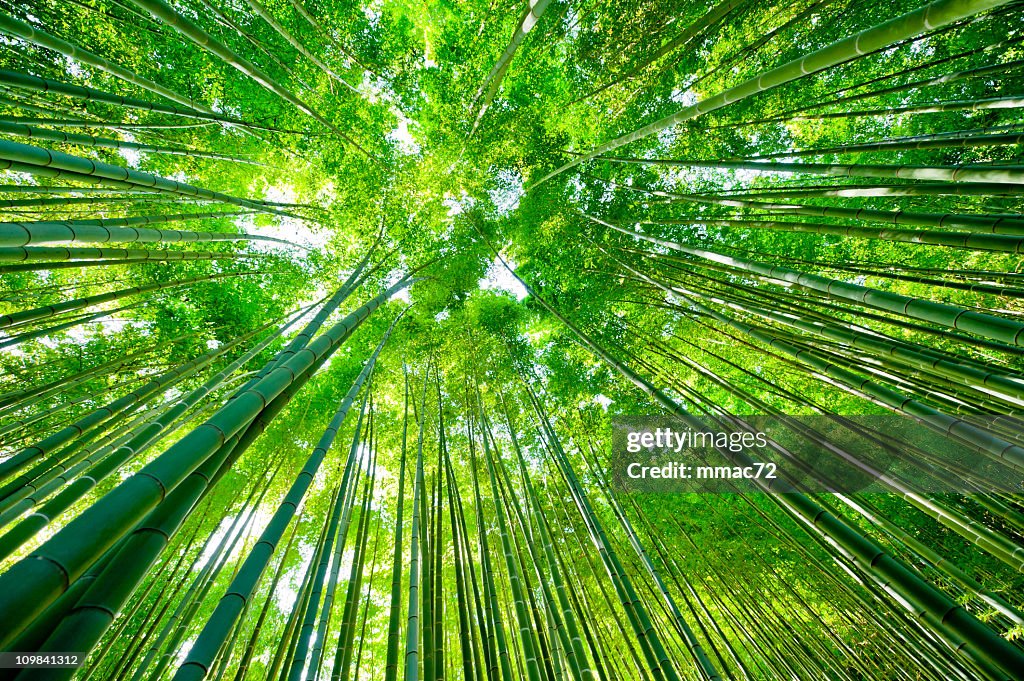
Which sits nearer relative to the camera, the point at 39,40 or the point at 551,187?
the point at 39,40

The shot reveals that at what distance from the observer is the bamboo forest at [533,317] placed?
225cm

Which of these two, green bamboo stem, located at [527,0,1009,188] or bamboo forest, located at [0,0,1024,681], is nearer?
green bamboo stem, located at [527,0,1009,188]

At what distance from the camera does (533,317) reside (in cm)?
703

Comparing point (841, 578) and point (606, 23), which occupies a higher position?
point (606, 23)

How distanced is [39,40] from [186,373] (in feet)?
6.32

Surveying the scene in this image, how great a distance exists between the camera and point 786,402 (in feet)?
19.8

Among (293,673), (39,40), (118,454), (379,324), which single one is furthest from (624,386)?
(39,40)

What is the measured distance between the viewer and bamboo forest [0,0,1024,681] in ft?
7.39

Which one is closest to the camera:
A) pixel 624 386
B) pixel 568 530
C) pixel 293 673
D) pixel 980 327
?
pixel 980 327

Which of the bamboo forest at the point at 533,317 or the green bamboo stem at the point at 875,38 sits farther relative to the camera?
the bamboo forest at the point at 533,317

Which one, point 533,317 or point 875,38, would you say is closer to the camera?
point 875,38

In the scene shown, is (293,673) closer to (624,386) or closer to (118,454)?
(118,454)

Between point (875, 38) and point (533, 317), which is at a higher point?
point (533, 317)

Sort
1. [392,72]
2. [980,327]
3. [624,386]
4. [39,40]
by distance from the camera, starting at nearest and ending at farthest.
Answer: [980,327], [39,40], [392,72], [624,386]
